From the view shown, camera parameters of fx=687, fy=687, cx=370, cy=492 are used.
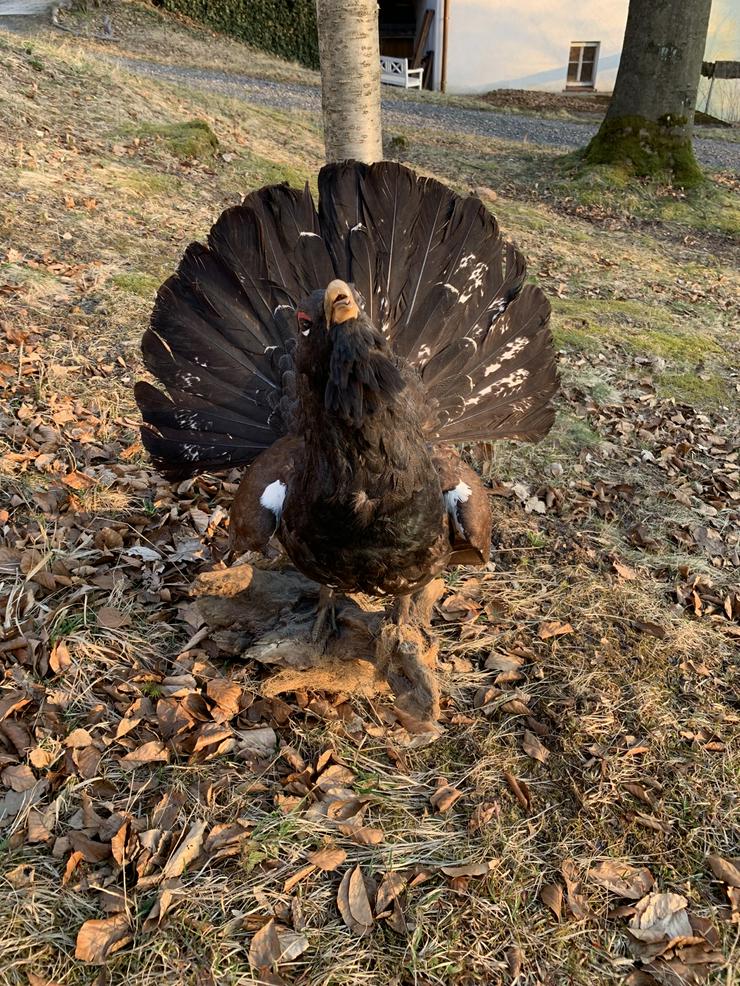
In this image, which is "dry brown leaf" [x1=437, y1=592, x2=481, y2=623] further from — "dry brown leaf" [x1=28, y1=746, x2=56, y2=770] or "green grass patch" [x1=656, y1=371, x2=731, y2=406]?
"green grass patch" [x1=656, y1=371, x2=731, y2=406]

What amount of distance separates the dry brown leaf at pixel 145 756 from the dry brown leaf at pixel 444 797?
1250mm

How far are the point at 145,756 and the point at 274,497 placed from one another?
4.35 feet

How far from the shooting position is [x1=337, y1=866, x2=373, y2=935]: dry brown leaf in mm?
2734

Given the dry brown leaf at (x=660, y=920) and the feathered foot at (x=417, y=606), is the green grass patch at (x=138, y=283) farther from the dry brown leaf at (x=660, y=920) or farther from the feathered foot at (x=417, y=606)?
the dry brown leaf at (x=660, y=920)

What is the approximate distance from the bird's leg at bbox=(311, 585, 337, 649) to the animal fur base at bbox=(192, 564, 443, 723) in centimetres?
3

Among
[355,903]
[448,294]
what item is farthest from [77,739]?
[448,294]

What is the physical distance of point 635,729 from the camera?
11.7 ft

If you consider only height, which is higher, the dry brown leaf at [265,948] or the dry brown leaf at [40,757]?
the dry brown leaf at [40,757]

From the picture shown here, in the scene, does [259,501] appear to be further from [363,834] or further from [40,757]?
[363,834]

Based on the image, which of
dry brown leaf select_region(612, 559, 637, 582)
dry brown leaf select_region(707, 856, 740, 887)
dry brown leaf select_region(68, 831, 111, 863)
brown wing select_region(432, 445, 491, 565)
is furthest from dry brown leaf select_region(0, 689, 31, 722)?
dry brown leaf select_region(612, 559, 637, 582)

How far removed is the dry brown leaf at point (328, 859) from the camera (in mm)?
2889

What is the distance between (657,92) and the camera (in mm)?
11164

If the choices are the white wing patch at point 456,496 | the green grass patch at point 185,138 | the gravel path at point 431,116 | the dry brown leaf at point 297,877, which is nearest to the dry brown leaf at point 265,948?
the dry brown leaf at point 297,877

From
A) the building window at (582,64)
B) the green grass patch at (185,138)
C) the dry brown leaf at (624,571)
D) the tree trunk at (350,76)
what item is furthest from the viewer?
the building window at (582,64)
